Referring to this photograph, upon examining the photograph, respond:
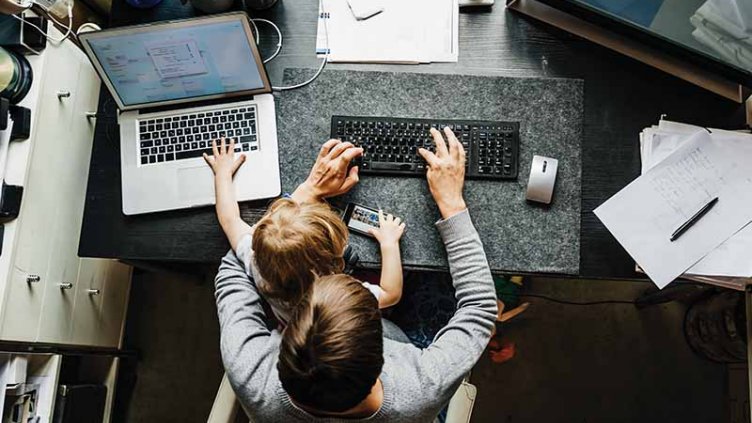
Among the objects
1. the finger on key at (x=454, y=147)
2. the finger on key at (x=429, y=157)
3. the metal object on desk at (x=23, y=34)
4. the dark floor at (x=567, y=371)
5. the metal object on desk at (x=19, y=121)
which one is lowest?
the dark floor at (x=567, y=371)

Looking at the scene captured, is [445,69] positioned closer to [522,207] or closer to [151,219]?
[522,207]

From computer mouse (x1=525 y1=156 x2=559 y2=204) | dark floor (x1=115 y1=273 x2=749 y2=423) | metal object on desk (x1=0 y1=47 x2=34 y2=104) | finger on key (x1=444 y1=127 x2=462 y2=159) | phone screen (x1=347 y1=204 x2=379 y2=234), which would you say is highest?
metal object on desk (x1=0 y1=47 x2=34 y2=104)

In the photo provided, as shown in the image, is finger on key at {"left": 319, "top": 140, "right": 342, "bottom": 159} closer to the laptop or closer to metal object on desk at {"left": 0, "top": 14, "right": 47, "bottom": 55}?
the laptop

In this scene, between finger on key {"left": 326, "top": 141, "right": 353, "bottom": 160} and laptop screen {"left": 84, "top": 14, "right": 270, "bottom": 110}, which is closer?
laptop screen {"left": 84, "top": 14, "right": 270, "bottom": 110}

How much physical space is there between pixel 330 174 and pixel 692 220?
24.3 inches

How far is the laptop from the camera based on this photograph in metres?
1.16

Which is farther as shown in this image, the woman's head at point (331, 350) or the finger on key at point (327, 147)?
the finger on key at point (327, 147)

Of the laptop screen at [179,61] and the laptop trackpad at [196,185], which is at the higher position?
the laptop screen at [179,61]

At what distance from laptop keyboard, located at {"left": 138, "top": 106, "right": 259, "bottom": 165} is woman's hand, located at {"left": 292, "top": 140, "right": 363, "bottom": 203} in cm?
13

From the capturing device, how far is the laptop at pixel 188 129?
1.16m

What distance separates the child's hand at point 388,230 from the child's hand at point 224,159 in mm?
270

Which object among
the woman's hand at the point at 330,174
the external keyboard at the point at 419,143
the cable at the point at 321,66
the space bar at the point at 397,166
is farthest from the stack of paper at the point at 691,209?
the cable at the point at 321,66

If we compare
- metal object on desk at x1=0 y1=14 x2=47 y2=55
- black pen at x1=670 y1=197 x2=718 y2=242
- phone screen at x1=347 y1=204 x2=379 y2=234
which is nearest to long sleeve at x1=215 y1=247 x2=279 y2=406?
phone screen at x1=347 y1=204 x2=379 y2=234

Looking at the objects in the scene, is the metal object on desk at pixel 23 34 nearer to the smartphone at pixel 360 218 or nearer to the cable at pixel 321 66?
the cable at pixel 321 66
